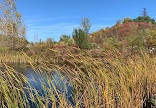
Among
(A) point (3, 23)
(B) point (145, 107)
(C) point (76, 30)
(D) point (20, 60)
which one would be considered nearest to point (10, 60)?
(D) point (20, 60)

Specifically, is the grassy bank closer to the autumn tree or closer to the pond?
the pond

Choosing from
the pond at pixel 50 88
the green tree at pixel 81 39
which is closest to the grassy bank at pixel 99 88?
the pond at pixel 50 88

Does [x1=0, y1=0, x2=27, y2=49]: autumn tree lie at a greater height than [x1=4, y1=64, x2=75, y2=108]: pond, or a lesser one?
greater

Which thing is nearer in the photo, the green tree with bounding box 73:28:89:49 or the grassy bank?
the grassy bank

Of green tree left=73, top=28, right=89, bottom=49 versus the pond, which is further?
green tree left=73, top=28, right=89, bottom=49

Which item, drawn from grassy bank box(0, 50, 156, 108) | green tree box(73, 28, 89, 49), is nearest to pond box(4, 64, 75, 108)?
grassy bank box(0, 50, 156, 108)

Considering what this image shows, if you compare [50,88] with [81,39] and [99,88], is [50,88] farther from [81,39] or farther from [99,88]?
[81,39]

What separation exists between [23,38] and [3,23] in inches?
96.2

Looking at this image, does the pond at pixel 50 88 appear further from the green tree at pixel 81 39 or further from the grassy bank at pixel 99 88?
the green tree at pixel 81 39

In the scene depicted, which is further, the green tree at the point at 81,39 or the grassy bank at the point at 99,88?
the green tree at the point at 81,39

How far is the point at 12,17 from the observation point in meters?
13.1

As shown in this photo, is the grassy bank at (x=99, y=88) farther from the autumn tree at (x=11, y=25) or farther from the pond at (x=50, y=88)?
the autumn tree at (x=11, y=25)

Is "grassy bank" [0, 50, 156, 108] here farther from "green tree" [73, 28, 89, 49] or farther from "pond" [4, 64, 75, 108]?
"green tree" [73, 28, 89, 49]

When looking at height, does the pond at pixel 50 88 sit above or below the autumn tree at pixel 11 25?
below
